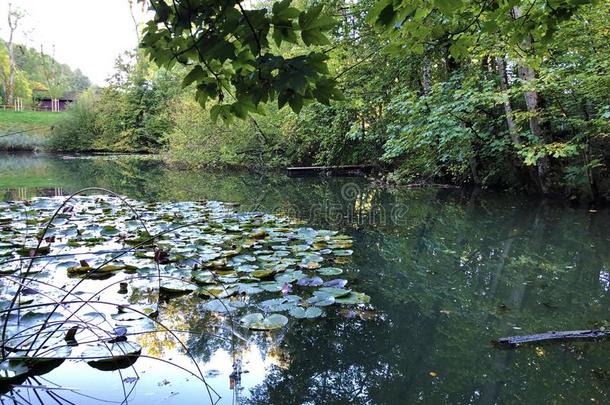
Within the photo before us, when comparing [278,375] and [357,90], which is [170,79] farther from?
[278,375]

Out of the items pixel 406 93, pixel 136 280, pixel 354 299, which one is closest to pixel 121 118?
pixel 406 93

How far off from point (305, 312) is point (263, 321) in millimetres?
255

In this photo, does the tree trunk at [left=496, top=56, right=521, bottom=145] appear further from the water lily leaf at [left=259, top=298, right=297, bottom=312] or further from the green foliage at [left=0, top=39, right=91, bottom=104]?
the green foliage at [left=0, top=39, right=91, bottom=104]

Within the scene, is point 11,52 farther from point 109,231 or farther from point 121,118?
point 109,231

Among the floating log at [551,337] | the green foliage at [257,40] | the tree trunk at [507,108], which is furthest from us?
the tree trunk at [507,108]

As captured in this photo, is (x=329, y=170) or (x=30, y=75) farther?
(x=30, y=75)

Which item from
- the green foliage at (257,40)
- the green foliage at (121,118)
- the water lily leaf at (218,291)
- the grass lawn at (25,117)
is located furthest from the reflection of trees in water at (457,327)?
the grass lawn at (25,117)

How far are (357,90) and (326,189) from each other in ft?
7.33

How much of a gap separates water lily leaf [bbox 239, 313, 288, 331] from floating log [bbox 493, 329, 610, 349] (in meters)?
1.07

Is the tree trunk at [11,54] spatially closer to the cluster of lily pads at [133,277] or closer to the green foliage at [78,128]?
the green foliage at [78,128]

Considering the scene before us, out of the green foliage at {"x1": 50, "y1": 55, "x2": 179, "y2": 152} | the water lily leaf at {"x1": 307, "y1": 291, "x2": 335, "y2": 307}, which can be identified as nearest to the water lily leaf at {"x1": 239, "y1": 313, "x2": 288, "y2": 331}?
the water lily leaf at {"x1": 307, "y1": 291, "x2": 335, "y2": 307}

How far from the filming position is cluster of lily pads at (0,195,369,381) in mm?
1761

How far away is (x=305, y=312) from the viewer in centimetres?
227

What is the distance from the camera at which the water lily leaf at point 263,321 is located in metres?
2.10
